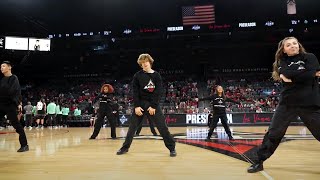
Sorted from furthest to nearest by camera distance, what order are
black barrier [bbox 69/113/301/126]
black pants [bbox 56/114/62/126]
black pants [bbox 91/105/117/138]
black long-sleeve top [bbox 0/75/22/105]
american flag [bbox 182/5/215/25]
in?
american flag [bbox 182/5/215/25]
black pants [bbox 56/114/62/126]
black barrier [bbox 69/113/301/126]
black pants [bbox 91/105/117/138]
black long-sleeve top [bbox 0/75/22/105]

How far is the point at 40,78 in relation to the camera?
3259 centimetres

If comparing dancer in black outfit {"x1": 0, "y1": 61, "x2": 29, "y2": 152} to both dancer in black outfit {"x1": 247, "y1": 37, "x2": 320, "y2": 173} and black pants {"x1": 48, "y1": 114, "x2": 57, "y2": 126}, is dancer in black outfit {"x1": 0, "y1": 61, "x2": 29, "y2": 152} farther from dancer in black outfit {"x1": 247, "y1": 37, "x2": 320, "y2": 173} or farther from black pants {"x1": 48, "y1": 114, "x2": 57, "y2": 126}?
black pants {"x1": 48, "y1": 114, "x2": 57, "y2": 126}

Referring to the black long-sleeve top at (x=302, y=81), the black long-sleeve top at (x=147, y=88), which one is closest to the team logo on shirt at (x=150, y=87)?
the black long-sleeve top at (x=147, y=88)

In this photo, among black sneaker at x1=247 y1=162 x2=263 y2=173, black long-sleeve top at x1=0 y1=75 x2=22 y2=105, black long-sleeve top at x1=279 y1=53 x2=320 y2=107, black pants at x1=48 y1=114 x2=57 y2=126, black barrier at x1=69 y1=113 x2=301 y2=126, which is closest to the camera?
black long-sleeve top at x1=279 y1=53 x2=320 y2=107

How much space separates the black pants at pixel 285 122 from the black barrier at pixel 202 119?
17015mm

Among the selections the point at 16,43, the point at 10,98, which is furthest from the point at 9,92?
the point at 16,43

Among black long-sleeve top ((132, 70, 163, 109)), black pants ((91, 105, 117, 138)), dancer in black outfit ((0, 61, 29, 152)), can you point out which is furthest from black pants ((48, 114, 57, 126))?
black long-sleeve top ((132, 70, 163, 109))

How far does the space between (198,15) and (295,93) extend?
64.2ft

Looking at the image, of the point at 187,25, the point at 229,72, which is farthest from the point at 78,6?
the point at 229,72

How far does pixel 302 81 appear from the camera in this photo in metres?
3.71

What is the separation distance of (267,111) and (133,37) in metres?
12.9

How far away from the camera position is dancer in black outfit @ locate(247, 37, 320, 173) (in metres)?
3.69

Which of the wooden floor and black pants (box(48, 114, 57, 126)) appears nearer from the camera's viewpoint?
the wooden floor

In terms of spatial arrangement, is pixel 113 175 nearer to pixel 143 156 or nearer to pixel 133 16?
pixel 143 156
